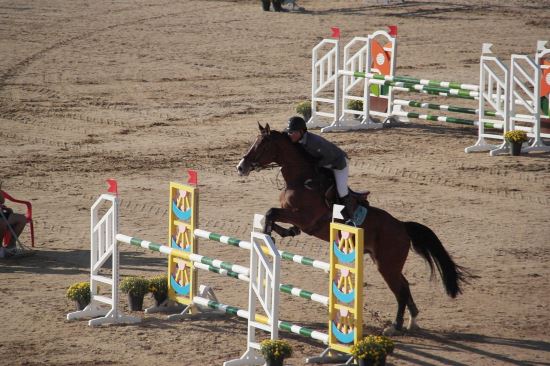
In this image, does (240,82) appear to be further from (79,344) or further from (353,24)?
(79,344)

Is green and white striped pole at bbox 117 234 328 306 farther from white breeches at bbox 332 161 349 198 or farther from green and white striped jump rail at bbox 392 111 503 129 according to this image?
green and white striped jump rail at bbox 392 111 503 129

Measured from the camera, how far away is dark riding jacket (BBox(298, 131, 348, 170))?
460 inches

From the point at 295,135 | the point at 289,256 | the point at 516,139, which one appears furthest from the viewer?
the point at 516,139

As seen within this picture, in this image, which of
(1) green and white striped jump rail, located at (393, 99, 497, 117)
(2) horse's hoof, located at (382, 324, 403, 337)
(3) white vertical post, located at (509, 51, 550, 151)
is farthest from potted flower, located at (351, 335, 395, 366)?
(1) green and white striped jump rail, located at (393, 99, 497, 117)

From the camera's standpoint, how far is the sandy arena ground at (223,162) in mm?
11477

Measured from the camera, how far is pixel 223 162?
19953mm

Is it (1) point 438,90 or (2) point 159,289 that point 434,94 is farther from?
(2) point 159,289

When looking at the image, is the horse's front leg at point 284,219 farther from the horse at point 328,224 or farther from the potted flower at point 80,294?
the potted flower at point 80,294

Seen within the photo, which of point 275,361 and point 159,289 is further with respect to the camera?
point 159,289

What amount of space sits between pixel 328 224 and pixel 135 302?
2.15m

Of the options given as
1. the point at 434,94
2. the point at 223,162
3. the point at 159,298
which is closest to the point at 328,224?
the point at 159,298

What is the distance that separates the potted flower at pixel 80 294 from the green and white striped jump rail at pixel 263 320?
3.49 ft

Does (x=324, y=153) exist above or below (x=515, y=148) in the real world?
above

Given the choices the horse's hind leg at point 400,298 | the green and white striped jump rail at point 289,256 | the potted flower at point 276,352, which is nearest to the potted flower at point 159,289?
the green and white striped jump rail at point 289,256
